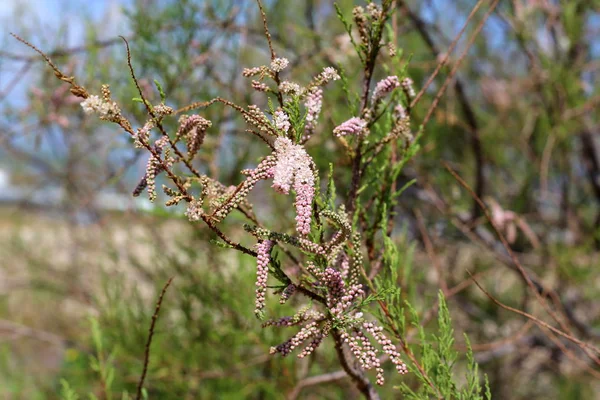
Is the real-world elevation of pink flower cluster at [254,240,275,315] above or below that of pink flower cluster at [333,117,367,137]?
below

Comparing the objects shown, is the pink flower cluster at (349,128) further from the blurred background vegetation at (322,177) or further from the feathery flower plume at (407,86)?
the blurred background vegetation at (322,177)

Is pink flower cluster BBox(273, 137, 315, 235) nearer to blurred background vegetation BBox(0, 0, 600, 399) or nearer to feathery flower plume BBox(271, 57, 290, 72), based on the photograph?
feathery flower plume BBox(271, 57, 290, 72)

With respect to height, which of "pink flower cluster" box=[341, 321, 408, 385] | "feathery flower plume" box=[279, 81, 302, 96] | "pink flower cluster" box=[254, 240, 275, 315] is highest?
"feathery flower plume" box=[279, 81, 302, 96]

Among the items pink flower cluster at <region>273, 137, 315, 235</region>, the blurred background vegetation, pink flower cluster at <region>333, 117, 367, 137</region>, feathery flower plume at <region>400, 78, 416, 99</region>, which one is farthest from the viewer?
the blurred background vegetation

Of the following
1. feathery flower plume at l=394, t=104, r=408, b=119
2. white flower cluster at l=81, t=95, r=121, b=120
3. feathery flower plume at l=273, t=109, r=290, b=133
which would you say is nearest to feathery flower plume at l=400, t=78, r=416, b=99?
feathery flower plume at l=394, t=104, r=408, b=119

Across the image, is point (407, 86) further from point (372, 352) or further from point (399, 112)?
point (372, 352)

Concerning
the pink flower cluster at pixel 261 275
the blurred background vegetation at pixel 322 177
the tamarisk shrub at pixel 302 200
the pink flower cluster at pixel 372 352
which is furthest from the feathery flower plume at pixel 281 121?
the blurred background vegetation at pixel 322 177

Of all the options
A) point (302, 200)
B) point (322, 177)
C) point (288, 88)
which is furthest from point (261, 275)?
point (322, 177)

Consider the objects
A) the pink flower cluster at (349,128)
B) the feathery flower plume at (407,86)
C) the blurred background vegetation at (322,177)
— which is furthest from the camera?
the blurred background vegetation at (322,177)
